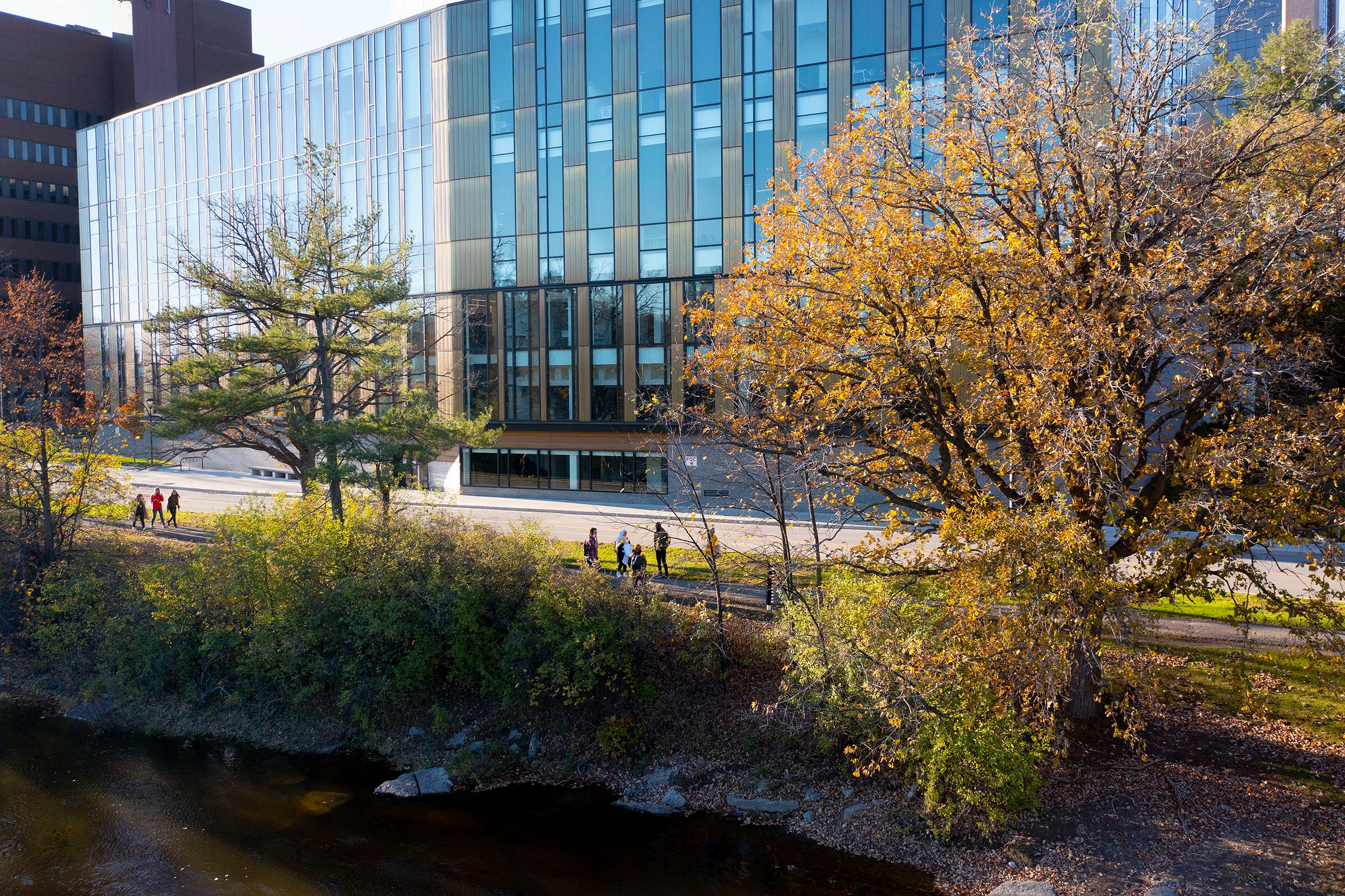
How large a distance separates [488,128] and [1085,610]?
35.2 meters

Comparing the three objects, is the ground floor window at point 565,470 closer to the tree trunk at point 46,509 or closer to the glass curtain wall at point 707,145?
the glass curtain wall at point 707,145

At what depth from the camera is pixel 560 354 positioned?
123 feet

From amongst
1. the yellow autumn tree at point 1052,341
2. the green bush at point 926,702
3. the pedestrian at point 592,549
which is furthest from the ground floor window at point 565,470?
the yellow autumn tree at point 1052,341

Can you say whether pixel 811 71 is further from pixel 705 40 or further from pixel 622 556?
pixel 622 556

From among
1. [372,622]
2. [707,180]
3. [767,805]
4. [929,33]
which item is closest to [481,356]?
[707,180]

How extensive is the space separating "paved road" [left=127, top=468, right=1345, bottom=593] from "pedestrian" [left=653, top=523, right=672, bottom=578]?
1.02 feet

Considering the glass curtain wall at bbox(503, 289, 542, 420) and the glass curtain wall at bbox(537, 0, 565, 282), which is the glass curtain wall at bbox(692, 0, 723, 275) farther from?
the glass curtain wall at bbox(503, 289, 542, 420)

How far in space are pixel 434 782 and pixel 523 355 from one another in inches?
1017

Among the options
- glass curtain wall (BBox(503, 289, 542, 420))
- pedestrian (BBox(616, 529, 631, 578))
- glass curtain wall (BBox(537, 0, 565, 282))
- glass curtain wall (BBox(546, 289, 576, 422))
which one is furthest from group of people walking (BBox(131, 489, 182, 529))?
pedestrian (BBox(616, 529, 631, 578))

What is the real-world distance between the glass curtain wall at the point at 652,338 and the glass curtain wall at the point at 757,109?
4.45 metres

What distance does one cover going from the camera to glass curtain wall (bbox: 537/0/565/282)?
121ft

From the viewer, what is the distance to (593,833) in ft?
42.5

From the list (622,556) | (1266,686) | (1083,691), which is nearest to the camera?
(1083,691)

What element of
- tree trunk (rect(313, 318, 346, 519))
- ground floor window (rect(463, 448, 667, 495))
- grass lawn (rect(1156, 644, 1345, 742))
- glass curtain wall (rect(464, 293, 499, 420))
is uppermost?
glass curtain wall (rect(464, 293, 499, 420))
